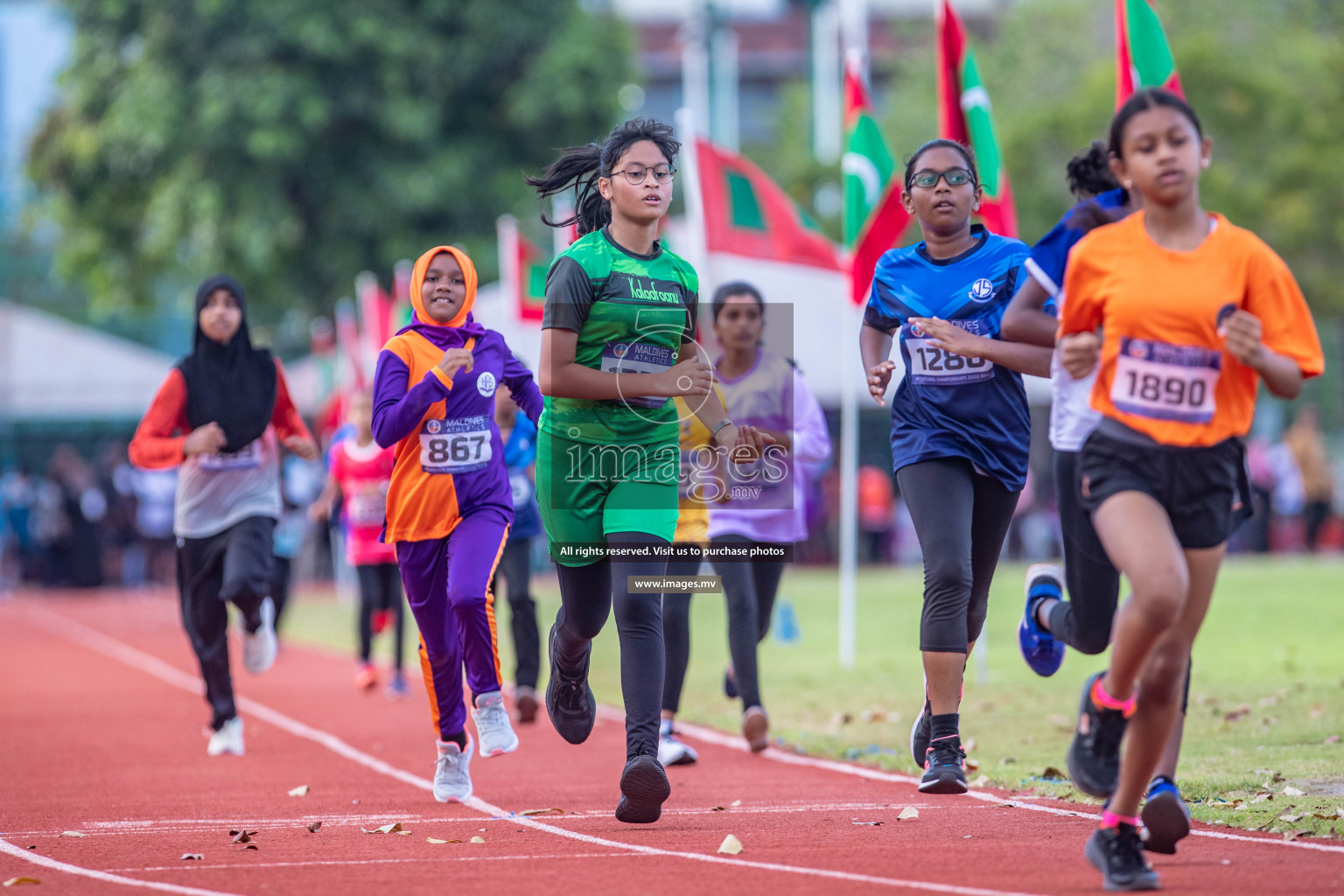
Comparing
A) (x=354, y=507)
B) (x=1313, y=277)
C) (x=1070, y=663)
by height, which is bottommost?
(x=1070, y=663)

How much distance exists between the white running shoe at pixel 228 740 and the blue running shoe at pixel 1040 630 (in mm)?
4684

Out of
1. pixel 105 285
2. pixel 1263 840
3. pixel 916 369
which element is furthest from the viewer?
pixel 105 285

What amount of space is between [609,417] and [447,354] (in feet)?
3.14

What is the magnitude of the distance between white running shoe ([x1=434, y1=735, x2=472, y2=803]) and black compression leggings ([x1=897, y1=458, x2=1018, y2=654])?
80.6 inches

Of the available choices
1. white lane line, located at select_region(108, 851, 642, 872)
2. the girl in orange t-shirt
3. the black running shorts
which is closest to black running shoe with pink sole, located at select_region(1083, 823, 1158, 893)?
the girl in orange t-shirt

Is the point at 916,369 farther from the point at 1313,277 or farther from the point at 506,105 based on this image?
the point at 1313,277

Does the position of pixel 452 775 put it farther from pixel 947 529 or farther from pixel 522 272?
pixel 522 272

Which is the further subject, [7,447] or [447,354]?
[7,447]

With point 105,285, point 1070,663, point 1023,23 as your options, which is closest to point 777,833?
point 1070,663

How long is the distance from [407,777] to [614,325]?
300 centimetres

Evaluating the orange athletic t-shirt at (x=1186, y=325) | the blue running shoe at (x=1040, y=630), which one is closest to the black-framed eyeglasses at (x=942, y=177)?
the blue running shoe at (x=1040, y=630)

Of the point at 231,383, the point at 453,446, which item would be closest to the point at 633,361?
the point at 453,446

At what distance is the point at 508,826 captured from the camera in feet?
22.2

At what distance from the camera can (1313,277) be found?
36.9m
